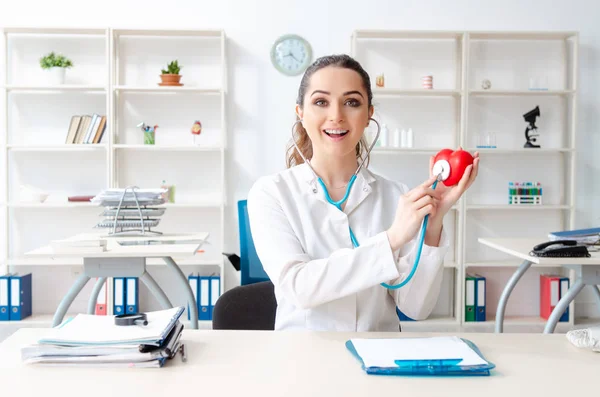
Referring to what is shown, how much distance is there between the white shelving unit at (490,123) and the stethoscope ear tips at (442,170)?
3105 millimetres

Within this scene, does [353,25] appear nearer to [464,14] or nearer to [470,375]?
[464,14]

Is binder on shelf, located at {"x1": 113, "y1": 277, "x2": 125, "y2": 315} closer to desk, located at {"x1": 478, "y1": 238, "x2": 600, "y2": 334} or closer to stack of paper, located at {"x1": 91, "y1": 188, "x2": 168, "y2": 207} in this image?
stack of paper, located at {"x1": 91, "y1": 188, "x2": 168, "y2": 207}

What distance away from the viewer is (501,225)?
4.45 m

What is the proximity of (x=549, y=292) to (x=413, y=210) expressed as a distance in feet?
11.3

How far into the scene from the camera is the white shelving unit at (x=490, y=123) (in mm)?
4359

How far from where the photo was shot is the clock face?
4.29m

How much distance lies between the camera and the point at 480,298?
422 cm

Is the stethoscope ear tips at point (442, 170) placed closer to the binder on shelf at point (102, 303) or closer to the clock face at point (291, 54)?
the clock face at point (291, 54)

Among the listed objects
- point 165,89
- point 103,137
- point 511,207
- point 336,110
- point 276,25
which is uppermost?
point 276,25

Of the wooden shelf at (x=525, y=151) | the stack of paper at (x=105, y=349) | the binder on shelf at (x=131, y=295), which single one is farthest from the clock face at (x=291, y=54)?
the stack of paper at (x=105, y=349)

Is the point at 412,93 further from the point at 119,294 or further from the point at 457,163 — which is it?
the point at 457,163

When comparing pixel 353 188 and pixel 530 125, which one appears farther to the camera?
pixel 530 125

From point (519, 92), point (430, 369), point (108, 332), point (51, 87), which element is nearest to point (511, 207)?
point (519, 92)

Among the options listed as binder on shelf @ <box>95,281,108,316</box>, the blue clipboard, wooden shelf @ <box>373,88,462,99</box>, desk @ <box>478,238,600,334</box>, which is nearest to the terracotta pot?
wooden shelf @ <box>373,88,462,99</box>
